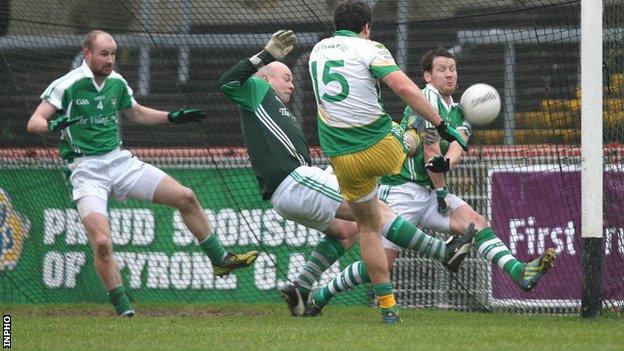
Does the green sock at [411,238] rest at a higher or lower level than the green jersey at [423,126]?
lower

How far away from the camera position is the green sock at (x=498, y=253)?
8.46 meters

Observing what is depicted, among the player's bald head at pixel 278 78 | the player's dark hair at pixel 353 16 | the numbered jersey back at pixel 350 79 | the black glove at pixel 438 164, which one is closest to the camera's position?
the numbered jersey back at pixel 350 79

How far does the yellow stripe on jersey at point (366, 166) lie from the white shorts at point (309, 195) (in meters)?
0.81

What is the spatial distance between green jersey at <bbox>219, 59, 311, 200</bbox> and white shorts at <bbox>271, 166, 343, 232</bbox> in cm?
9

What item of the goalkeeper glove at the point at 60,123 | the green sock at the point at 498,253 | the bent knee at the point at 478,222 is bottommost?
the green sock at the point at 498,253

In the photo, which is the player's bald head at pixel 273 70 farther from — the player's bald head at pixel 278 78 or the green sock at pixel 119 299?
the green sock at pixel 119 299

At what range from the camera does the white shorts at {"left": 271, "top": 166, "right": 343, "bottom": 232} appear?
342 inches

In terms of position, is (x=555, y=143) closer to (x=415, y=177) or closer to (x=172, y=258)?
(x=415, y=177)

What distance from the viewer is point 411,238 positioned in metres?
8.62

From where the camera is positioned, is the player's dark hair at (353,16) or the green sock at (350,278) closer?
the player's dark hair at (353,16)

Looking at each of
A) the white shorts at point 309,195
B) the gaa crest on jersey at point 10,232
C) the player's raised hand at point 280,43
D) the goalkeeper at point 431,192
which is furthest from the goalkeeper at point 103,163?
the gaa crest on jersey at point 10,232

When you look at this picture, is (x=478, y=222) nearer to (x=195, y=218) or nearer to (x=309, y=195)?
(x=309, y=195)

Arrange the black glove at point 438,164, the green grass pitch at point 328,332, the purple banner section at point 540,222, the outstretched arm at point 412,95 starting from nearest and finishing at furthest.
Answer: the green grass pitch at point 328,332
the outstretched arm at point 412,95
the black glove at point 438,164
the purple banner section at point 540,222

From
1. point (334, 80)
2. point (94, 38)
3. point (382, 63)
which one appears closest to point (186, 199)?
point (94, 38)
